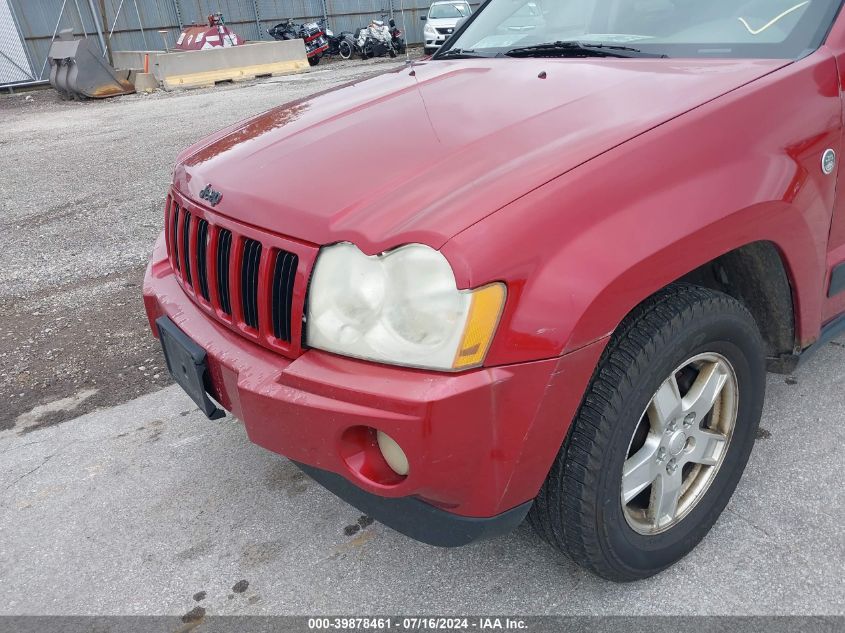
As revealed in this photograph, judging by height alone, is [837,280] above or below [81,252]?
above

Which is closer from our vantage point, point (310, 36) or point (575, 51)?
point (575, 51)

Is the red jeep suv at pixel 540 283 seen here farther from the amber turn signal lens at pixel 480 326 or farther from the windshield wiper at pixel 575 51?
the windshield wiper at pixel 575 51

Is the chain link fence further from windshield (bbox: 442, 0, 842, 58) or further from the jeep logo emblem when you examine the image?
the jeep logo emblem

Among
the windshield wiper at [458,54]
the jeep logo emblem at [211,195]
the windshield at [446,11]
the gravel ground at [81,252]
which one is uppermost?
the windshield wiper at [458,54]

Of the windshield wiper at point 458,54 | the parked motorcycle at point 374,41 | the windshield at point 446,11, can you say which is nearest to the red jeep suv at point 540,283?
the windshield wiper at point 458,54

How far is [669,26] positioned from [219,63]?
14980mm

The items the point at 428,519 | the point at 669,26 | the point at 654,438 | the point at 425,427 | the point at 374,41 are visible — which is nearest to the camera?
the point at 425,427

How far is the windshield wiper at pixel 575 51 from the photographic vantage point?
2381mm

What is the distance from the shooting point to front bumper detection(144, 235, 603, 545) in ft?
4.69

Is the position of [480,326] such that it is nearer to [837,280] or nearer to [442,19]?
[837,280]

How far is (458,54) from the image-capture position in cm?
301

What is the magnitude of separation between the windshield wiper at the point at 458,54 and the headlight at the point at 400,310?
1679 millimetres

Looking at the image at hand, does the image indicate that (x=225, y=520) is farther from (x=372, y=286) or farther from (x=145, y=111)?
(x=145, y=111)

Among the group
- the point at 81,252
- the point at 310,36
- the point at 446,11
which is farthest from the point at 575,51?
the point at 310,36
